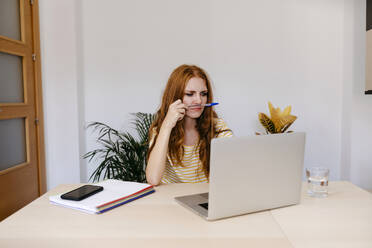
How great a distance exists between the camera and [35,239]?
0.90 meters

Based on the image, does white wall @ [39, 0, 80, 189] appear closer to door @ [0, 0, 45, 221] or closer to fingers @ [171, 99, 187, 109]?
door @ [0, 0, 45, 221]

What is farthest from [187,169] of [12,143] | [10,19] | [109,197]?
[10,19]

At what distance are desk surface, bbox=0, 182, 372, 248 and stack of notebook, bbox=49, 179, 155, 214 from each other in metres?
0.02

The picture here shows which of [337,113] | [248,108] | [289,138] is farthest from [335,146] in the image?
[289,138]

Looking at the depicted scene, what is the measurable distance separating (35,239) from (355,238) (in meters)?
0.89

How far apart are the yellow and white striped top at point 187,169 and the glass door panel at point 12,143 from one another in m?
1.76

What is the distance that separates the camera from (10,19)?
2.82m

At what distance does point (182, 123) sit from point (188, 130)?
6 cm

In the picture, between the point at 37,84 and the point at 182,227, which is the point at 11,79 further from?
the point at 182,227

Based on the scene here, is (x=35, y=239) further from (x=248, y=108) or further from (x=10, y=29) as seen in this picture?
(x=248, y=108)

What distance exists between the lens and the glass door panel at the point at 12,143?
9.06ft

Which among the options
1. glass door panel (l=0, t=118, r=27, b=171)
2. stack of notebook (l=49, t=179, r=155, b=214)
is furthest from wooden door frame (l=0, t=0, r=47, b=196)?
stack of notebook (l=49, t=179, r=155, b=214)

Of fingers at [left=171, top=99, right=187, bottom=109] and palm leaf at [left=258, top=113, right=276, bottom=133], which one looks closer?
fingers at [left=171, top=99, right=187, bottom=109]

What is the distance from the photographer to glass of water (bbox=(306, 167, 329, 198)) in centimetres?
129
